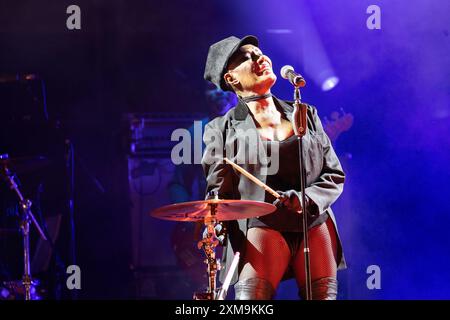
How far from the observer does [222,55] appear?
377cm

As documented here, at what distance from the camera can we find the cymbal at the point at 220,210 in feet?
10.4

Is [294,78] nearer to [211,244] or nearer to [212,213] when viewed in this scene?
[212,213]

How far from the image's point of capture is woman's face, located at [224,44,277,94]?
370cm

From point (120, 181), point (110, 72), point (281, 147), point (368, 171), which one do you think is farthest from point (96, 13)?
point (281, 147)

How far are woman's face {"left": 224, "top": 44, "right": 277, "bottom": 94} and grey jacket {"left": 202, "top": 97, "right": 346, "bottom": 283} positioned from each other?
0.44 ft

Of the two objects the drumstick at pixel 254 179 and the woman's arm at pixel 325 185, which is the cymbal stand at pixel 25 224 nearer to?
the drumstick at pixel 254 179

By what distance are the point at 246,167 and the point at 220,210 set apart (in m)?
0.32

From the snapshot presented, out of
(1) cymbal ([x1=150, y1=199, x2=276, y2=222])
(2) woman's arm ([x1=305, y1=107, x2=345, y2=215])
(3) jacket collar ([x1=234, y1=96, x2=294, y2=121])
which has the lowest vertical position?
(1) cymbal ([x1=150, y1=199, x2=276, y2=222])

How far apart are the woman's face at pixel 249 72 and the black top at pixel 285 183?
1.19ft

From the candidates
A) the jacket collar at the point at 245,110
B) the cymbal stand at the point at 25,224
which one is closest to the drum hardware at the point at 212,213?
the jacket collar at the point at 245,110

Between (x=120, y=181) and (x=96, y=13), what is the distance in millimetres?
1472

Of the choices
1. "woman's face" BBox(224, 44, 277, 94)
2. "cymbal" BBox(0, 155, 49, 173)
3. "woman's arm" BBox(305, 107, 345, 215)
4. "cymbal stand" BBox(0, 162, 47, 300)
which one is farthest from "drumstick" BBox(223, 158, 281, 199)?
"cymbal" BBox(0, 155, 49, 173)

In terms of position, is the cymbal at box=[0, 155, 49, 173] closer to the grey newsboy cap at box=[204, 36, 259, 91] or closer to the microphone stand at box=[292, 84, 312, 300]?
the grey newsboy cap at box=[204, 36, 259, 91]
